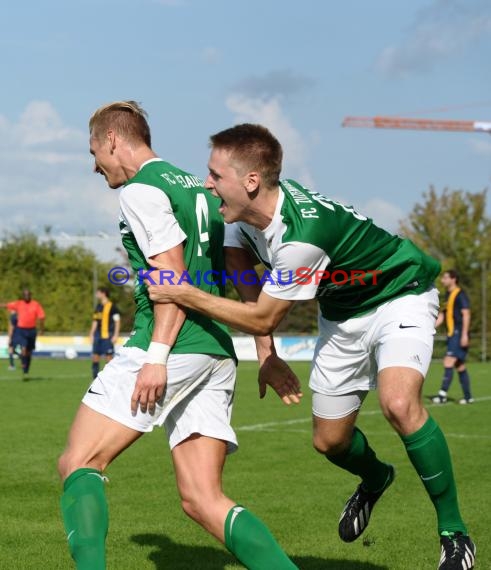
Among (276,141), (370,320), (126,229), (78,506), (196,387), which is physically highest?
(276,141)

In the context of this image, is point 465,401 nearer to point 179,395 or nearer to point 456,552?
point 456,552

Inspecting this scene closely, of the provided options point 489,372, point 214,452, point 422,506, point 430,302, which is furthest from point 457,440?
point 489,372

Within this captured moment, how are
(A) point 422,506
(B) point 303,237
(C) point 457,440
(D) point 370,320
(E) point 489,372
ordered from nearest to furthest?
(B) point 303,237 < (D) point 370,320 < (A) point 422,506 < (C) point 457,440 < (E) point 489,372

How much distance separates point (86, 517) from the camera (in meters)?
4.29

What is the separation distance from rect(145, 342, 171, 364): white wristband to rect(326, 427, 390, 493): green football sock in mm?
1809

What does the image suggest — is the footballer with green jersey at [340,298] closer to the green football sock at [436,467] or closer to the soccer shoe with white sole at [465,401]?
the green football sock at [436,467]

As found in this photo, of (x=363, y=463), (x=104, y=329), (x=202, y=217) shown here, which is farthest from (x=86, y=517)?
(x=104, y=329)

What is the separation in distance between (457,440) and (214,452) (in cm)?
802

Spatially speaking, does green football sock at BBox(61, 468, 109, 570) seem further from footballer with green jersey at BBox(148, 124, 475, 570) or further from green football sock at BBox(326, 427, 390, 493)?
green football sock at BBox(326, 427, 390, 493)

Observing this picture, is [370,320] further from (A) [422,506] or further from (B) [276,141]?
(A) [422,506]

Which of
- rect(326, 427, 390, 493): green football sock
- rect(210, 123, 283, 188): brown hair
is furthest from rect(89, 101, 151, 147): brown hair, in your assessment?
rect(326, 427, 390, 493): green football sock

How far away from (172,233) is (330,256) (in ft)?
2.77

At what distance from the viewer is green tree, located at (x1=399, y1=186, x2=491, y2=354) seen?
5250 centimetres

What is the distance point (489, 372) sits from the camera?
3123 centimetres
